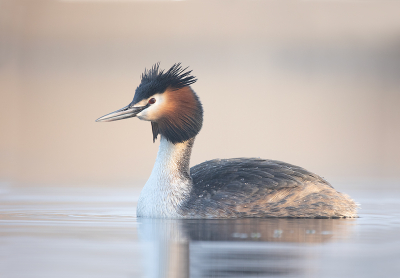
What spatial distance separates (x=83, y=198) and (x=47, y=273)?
17.8ft

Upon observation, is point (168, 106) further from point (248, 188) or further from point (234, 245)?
point (234, 245)

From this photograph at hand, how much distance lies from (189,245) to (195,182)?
7.28 feet

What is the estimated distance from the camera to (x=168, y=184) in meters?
7.33

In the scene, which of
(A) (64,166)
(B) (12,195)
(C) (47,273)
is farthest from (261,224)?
(A) (64,166)

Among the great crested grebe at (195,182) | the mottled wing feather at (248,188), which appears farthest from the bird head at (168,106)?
the mottled wing feather at (248,188)

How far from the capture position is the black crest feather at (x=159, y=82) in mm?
7441

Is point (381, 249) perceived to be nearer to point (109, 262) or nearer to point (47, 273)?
point (109, 262)

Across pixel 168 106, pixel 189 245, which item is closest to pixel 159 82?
pixel 168 106

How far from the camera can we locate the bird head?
7.43 m

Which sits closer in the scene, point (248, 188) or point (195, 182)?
point (248, 188)

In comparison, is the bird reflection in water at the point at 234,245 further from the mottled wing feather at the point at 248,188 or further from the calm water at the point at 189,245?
the mottled wing feather at the point at 248,188

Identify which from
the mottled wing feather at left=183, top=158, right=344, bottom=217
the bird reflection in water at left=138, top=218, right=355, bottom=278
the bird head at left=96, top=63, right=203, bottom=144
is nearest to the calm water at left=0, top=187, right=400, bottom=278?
the bird reflection in water at left=138, top=218, right=355, bottom=278

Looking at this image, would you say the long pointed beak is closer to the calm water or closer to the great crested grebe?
the great crested grebe

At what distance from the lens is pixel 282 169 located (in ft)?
25.0
